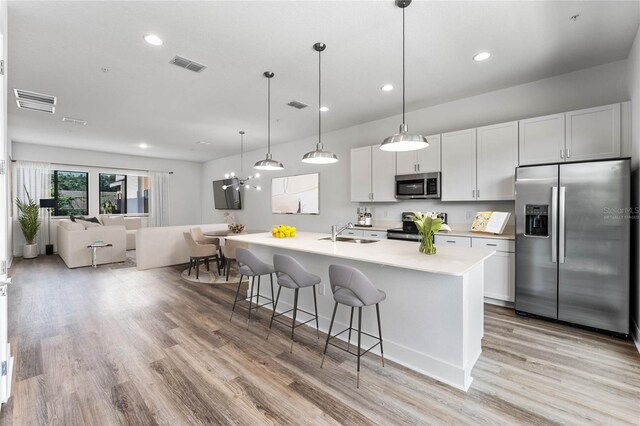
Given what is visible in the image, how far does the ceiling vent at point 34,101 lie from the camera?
13.1 ft

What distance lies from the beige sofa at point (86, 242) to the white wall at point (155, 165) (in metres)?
2.20

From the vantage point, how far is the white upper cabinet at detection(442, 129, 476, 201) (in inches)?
161

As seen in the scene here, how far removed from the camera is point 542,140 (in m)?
3.53

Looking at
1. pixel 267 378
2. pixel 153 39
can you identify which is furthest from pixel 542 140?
pixel 153 39

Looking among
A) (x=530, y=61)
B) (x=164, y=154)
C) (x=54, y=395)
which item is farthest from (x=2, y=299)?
(x=164, y=154)

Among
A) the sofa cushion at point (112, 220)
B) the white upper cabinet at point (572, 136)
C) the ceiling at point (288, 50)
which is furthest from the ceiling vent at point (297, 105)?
the sofa cushion at point (112, 220)

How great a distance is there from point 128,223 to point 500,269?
9.32 m

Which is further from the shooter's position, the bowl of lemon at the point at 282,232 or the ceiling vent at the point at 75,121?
the ceiling vent at the point at 75,121

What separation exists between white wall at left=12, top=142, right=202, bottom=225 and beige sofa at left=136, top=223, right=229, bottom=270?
3.94m

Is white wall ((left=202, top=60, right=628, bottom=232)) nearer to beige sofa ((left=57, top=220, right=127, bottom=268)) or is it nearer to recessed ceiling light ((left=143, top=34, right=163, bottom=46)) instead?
recessed ceiling light ((left=143, top=34, right=163, bottom=46))

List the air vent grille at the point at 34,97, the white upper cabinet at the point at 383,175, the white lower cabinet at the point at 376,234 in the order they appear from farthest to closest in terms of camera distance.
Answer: the white upper cabinet at the point at 383,175 < the white lower cabinet at the point at 376,234 < the air vent grille at the point at 34,97

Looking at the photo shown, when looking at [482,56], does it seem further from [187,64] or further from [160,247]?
[160,247]

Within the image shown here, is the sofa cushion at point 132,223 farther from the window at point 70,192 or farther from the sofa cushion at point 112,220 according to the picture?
the window at point 70,192

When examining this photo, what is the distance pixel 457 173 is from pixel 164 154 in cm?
813
